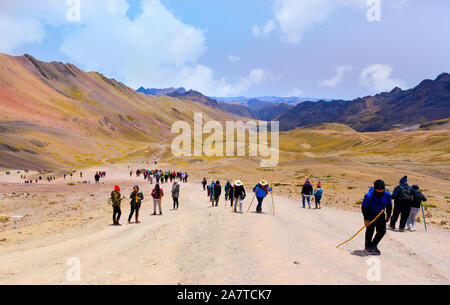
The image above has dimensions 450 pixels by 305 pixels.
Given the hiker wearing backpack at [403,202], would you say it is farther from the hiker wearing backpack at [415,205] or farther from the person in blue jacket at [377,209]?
the person in blue jacket at [377,209]

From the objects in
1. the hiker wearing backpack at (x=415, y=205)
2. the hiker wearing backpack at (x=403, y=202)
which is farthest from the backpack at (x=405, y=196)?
the hiker wearing backpack at (x=415, y=205)

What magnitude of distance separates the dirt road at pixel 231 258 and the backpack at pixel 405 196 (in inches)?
61.7

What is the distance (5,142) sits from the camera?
90750 mm

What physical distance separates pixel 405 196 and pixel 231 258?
1015 centimetres

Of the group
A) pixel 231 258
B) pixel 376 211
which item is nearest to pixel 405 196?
pixel 376 211

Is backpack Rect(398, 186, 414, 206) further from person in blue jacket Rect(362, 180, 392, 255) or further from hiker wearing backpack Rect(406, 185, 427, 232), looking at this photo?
person in blue jacket Rect(362, 180, 392, 255)

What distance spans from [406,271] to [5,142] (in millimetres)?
110011

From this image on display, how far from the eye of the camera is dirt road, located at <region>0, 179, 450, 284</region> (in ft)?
23.6

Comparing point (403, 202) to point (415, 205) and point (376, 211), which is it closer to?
point (415, 205)

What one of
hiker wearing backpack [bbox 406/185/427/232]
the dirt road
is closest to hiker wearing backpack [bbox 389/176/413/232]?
hiker wearing backpack [bbox 406/185/427/232]

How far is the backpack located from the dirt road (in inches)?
61.7
